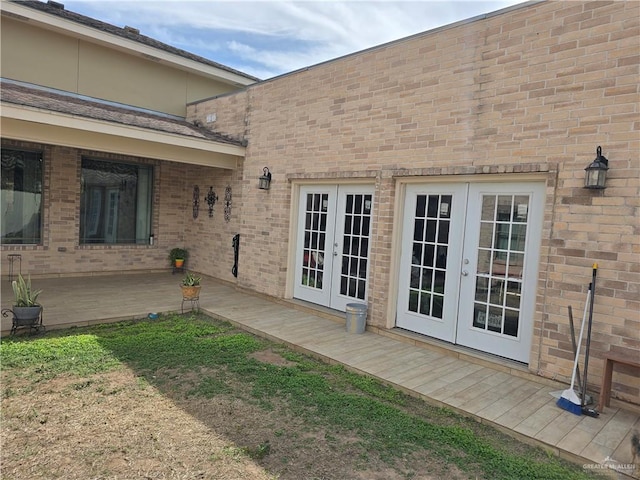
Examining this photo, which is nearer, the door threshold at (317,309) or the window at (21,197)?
the door threshold at (317,309)

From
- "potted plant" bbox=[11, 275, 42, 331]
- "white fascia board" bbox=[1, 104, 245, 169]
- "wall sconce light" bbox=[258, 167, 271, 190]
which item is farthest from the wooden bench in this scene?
"white fascia board" bbox=[1, 104, 245, 169]

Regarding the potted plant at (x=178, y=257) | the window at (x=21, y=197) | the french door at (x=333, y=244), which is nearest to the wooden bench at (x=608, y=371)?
the french door at (x=333, y=244)

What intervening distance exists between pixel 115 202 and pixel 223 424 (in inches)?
322

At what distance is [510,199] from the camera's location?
15.7ft

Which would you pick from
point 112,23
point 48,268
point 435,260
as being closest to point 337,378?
point 435,260

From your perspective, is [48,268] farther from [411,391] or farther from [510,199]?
[510,199]

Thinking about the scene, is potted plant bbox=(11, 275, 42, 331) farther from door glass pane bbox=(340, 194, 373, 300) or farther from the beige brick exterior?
door glass pane bbox=(340, 194, 373, 300)

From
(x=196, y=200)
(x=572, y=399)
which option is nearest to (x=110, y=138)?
(x=196, y=200)

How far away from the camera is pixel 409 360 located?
491 centimetres

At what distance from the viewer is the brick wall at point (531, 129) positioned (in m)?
3.87

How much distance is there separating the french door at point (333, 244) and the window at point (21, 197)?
5.90 metres

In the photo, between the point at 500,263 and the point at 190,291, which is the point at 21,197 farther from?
the point at 500,263

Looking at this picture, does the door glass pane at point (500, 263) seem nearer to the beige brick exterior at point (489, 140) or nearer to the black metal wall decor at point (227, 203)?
the beige brick exterior at point (489, 140)

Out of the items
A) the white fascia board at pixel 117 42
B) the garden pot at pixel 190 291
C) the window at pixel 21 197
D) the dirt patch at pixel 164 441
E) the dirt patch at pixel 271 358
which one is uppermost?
the white fascia board at pixel 117 42
